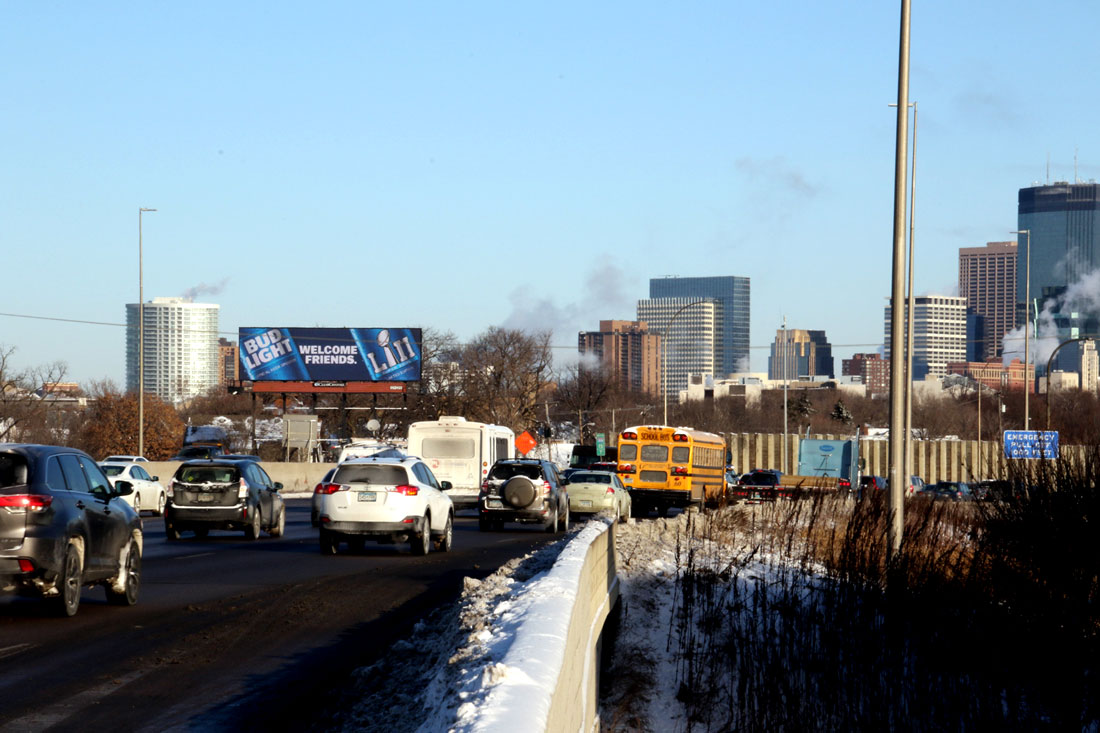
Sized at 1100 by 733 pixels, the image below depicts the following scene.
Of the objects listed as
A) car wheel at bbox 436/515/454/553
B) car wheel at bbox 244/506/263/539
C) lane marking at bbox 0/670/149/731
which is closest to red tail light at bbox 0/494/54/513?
lane marking at bbox 0/670/149/731

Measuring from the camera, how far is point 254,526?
2923 centimetres

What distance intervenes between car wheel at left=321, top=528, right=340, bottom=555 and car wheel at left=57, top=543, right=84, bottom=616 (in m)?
10.2

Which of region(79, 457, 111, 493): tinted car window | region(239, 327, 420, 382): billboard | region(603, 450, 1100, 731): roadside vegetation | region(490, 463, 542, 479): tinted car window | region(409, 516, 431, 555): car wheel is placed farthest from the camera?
region(239, 327, 420, 382): billboard

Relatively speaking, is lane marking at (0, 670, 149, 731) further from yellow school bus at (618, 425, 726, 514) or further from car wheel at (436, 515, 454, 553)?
yellow school bus at (618, 425, 726, 514)

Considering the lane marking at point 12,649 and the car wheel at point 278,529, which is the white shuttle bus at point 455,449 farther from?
the lane marking at point 12,649

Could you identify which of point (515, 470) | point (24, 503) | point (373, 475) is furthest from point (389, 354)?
point (24, 503)

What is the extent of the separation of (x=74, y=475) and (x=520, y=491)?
18.3 meters

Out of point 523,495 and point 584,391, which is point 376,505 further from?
point 584,391

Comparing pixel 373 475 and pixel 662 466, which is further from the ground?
pixel 373 475

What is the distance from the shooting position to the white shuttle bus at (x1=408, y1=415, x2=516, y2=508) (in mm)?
40438

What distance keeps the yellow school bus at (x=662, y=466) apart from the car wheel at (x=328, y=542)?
21.4 meters

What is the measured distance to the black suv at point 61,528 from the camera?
13.4m

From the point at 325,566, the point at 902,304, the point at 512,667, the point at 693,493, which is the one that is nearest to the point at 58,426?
the point at 693,493

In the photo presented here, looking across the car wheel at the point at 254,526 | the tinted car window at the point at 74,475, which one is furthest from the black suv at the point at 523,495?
the tinted car window at the point at 74,475
